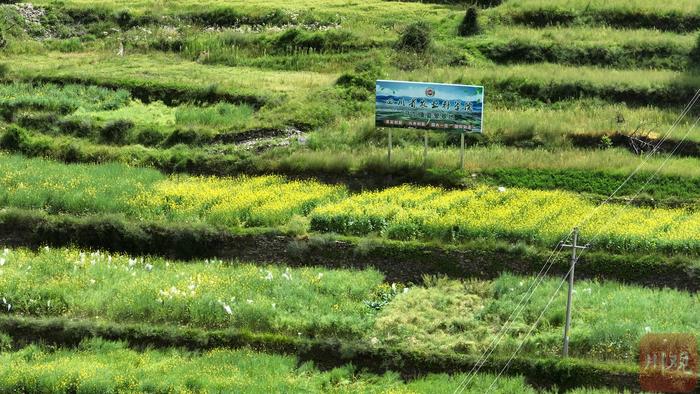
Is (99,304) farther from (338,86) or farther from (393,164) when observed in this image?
(338,86)

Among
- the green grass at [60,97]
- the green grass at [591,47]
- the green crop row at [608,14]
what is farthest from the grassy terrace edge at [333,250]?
the green crop row at [608,14]

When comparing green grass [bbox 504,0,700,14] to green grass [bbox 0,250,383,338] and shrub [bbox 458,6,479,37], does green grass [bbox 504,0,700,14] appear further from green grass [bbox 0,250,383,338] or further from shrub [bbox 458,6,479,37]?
green grass [bbox 0,250,383,338]

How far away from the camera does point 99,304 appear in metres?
22.8

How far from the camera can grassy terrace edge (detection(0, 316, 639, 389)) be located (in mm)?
19703

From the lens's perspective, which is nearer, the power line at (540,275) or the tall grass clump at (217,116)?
the power line at (540,275)

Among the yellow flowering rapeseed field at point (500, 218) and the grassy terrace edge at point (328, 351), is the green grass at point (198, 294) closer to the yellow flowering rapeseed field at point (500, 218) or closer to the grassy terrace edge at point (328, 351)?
the grassy terrace edge at point (328, 351)

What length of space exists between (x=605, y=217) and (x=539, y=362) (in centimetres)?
747

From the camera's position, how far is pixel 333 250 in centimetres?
2578

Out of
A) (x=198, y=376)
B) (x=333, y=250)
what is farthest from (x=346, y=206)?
(x=198, y=376)

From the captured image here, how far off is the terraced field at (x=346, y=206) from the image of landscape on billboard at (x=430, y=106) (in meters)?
1.24

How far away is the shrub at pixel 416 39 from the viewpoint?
39062mm

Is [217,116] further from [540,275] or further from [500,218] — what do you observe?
[540,275]

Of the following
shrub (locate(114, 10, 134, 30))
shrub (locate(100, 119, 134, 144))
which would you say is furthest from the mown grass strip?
shrub (locate(114, 10, 134, 30))

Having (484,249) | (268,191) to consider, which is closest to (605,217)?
(484,249)
